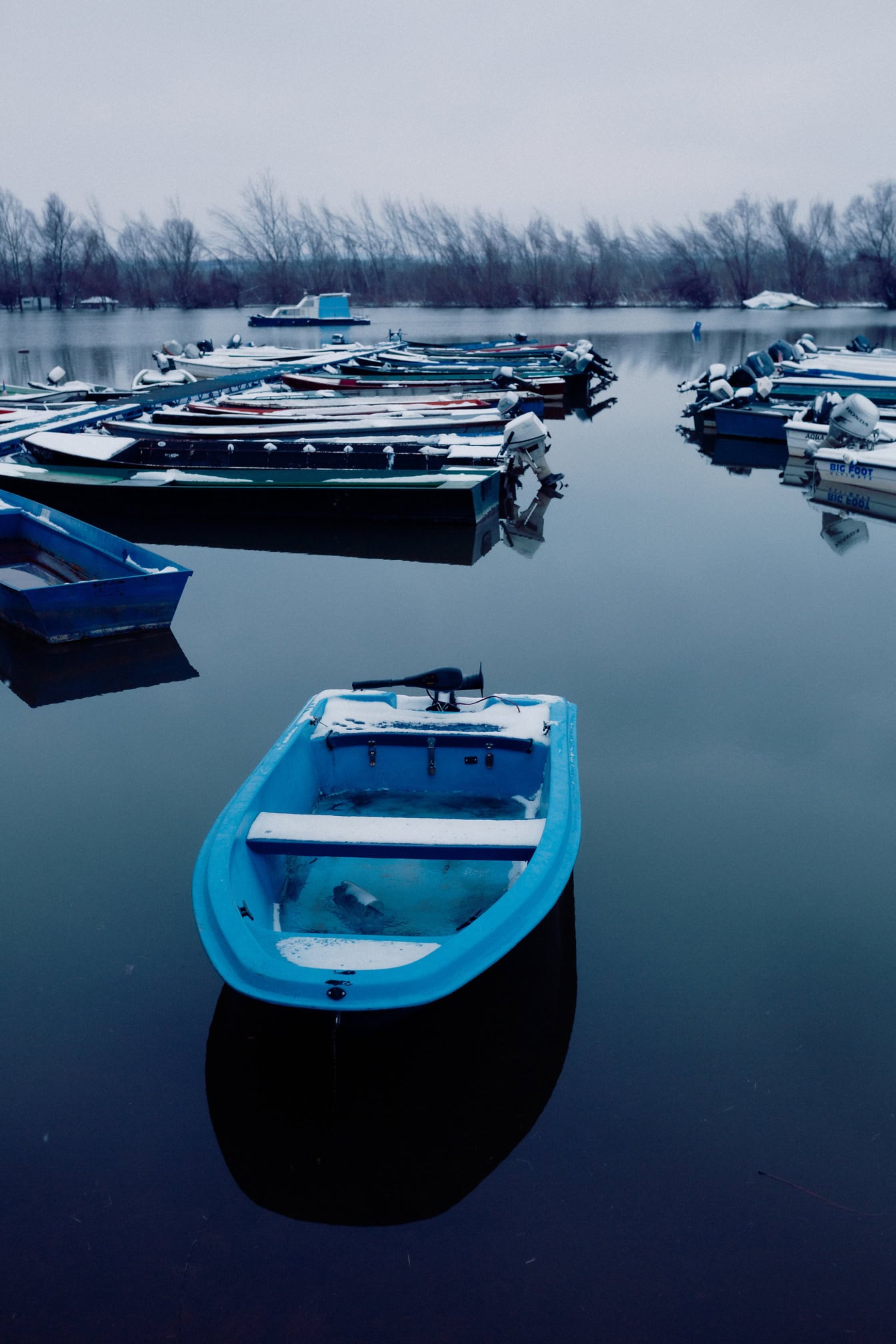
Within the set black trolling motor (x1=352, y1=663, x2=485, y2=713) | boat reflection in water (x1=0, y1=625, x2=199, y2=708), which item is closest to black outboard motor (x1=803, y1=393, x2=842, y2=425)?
boat reflection in water (x1=0, y1=625, x2=199, y2=708)

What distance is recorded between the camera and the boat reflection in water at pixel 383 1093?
10.1ft

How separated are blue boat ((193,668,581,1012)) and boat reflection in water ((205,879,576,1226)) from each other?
8.5 inches

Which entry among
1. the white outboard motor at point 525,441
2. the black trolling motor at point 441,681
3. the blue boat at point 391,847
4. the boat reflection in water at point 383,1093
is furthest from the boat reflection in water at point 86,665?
the white outboard motor at point 525,441

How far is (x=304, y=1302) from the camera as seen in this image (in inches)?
107

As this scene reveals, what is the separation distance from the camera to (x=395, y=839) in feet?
13.0

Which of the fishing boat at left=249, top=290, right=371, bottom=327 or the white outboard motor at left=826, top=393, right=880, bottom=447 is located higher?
the fishing boat at left=249, top=290, right=371, bottom=327

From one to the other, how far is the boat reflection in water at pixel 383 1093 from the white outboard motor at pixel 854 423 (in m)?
13.0

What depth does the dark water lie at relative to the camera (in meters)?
2.77

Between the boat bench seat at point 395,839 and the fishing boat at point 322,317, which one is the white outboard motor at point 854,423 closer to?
the boat bench seat at point 395,839

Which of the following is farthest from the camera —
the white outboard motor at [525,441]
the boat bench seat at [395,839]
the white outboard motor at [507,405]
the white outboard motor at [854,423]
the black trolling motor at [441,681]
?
the white outboard motor at [507,405]

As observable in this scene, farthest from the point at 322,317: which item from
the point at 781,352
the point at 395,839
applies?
the point at 395,839

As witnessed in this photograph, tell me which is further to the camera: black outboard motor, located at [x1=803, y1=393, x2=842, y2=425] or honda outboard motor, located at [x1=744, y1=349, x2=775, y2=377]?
honda outboard motor, located at [x1=744, y1=349, x2=775, y2=377]

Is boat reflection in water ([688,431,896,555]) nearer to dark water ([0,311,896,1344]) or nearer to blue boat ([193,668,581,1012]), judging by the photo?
dark water ([0,311,896,1344])

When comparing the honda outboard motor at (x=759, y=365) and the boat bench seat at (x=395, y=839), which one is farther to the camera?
the honda outboard motor at (x=759, y=365)
